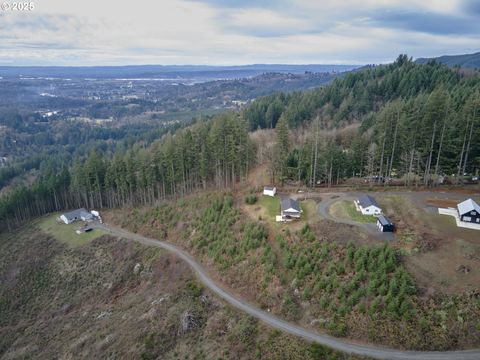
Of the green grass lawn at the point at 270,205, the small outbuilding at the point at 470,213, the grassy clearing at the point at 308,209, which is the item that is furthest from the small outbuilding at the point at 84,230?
the small outbuilding at the point at 470,213

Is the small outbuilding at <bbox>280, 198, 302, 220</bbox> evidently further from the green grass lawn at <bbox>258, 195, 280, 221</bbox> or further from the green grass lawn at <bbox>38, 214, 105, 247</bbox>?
the green grass lawn at <bbox>38, 214, 105, 247</bbox>

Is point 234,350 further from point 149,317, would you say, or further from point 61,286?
point 61,286

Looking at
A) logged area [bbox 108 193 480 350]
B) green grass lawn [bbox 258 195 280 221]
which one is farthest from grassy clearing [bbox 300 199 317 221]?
green grass lawn [bbox 258 195 280 221]

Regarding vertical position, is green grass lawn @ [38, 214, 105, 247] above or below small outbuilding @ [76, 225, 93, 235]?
below

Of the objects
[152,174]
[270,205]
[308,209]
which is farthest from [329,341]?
[152,174]

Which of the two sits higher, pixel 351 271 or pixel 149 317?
pixel 351 271

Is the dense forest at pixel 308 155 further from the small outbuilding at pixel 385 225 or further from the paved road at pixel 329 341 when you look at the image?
the paved road at pixel 329 341

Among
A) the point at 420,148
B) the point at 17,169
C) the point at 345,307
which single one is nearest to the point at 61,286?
the point at 345,307
